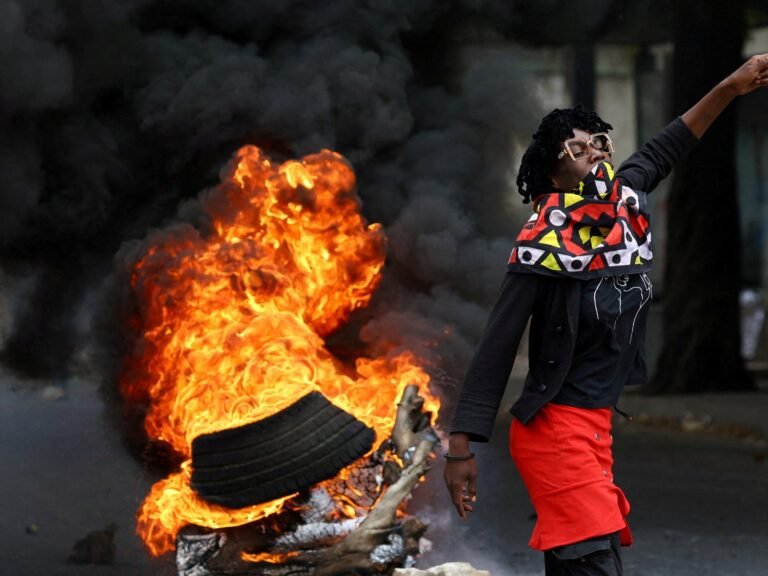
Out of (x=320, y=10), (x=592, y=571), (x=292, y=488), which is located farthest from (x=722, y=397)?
(x=592, y=571)

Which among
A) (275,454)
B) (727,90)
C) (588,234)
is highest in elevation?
(727,90)

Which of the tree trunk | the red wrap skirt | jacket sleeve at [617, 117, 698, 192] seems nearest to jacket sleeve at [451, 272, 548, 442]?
the red wrap skirt

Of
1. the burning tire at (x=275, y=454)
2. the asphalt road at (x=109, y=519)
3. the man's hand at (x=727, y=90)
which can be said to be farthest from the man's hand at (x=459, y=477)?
the asphalt road at (x=109, y=519)

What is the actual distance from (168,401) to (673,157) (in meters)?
2.37

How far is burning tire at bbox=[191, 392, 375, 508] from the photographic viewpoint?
4.30m

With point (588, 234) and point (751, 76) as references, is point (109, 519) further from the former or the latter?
point (751, 76)

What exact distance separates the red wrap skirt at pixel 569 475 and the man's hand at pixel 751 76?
1.02 metres

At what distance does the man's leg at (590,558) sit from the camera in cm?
287

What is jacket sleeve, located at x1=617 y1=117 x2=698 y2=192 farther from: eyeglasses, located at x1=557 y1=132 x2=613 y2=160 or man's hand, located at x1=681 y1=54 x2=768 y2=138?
eyeglasses, located at x1=557 y1=132 x2=613 y2=160

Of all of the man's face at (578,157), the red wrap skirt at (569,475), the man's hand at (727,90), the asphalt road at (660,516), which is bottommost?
the asphalt road at (660,516)

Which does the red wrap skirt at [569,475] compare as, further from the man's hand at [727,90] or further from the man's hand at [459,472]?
Answer: the man's hand at [727,90]

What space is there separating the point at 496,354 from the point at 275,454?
160cm

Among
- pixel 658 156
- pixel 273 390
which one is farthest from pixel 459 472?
pixel 273 390

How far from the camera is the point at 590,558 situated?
114 inches
